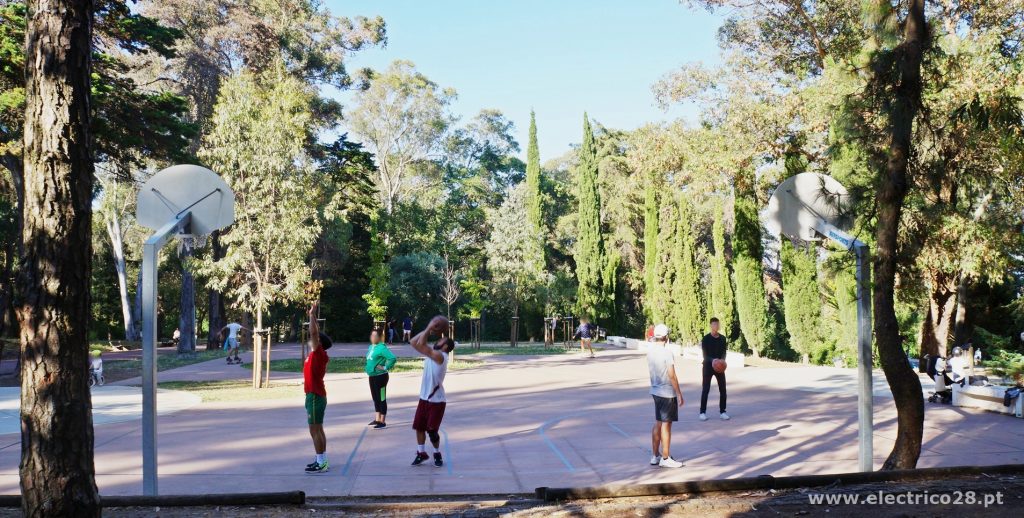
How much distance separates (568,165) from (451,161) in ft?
40.2

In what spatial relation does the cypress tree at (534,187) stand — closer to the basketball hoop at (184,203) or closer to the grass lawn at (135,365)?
the grass lawn at (135,365)

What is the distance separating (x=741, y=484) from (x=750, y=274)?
2438 cm

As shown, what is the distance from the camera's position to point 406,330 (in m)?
42.5

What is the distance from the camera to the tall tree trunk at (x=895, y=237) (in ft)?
23.8

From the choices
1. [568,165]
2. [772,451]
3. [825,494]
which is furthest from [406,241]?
[825,494]

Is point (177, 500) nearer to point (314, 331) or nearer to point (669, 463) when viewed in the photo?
point (314, 331)

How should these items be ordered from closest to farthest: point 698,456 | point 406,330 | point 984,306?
point 698,456 < point 984,306 < point 406,330

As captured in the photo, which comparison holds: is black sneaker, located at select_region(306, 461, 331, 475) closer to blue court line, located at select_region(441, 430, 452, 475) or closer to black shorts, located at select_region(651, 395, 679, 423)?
blue court line, located at select_region(441, 430, 452, 475)

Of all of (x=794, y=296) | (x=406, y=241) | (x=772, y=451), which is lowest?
(x=772, y=451)

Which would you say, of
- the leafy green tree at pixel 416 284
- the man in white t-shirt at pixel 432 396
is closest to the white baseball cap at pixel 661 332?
the man in white t-shirt at pixel 432 396

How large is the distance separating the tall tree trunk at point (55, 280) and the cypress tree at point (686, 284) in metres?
32.1

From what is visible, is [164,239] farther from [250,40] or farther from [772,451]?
[250,40]

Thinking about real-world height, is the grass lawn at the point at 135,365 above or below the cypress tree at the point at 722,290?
below

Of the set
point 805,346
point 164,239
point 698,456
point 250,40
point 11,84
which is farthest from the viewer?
point 250,40
